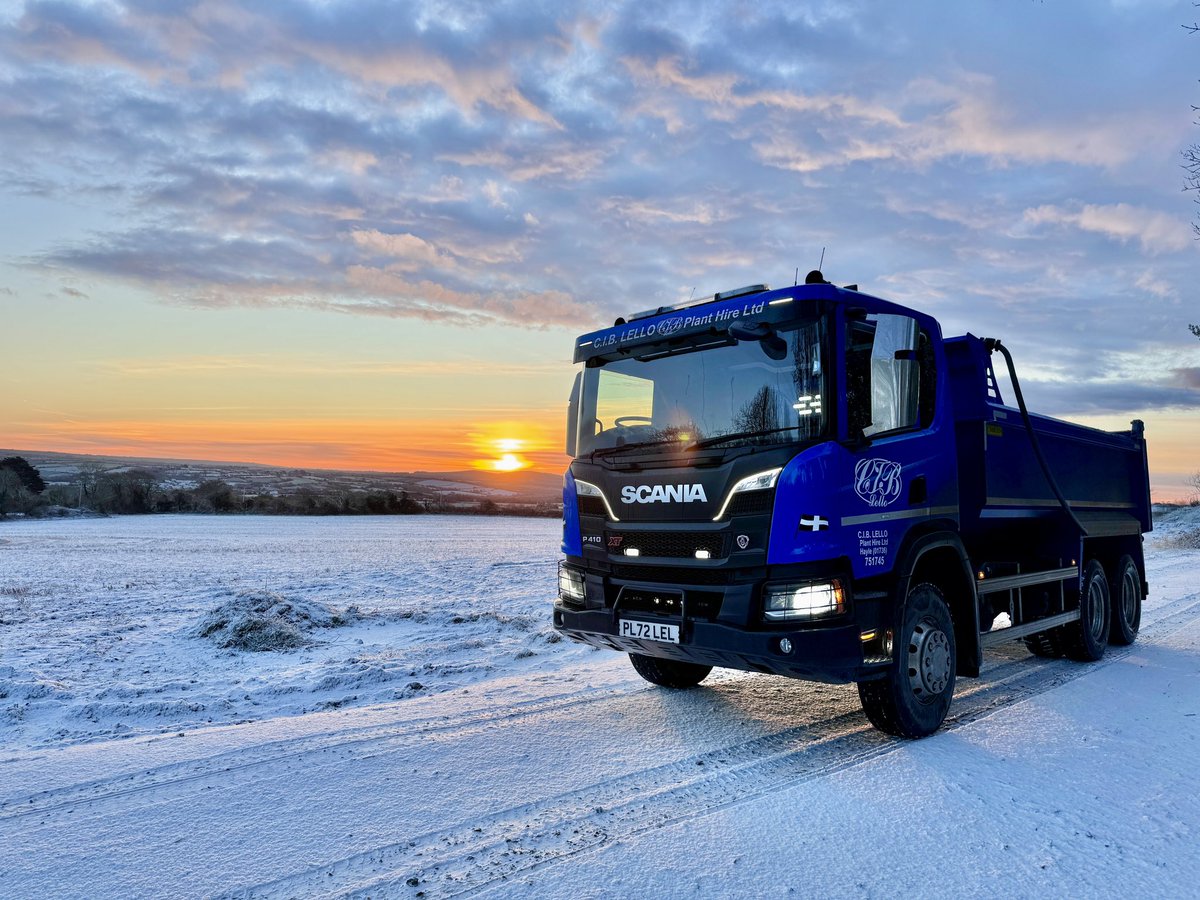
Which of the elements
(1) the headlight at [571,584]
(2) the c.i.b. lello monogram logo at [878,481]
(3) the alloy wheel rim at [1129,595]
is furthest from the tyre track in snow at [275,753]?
(3) the alloy wheel rim at [1129,595]

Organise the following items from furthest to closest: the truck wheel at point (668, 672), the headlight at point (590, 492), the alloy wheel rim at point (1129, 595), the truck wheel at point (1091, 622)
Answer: the alloy wheel rim at point (1129, 595)
the truck wheel at point (1091, 622)
the truck wheel at point (668, 672)
the headlight at point (590, 492)

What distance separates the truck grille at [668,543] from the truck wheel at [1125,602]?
21.6 ft

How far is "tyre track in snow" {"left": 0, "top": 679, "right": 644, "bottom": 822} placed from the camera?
4.28 metres

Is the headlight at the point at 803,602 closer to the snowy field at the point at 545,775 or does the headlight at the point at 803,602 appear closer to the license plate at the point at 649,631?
the license plate at the point at 649,631

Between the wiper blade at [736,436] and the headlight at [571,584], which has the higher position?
the wiper blade at [736,436]

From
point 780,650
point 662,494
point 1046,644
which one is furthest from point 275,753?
point 1046,644

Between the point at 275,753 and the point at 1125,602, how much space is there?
9.35m

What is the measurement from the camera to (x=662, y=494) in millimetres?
5254

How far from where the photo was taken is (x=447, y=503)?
4756 cm

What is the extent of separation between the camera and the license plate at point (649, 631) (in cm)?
508

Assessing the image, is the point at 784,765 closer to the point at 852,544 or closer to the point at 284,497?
the point at 852,544

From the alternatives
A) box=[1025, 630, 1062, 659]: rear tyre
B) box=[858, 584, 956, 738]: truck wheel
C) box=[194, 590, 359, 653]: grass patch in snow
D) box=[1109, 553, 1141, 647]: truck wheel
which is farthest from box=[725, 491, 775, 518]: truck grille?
box=[1109, 553, 1141, 647]: truck wheel

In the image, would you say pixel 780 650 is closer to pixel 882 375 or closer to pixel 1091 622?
pixel 882 375

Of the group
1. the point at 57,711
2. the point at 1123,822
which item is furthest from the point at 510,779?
the point at 57,711
